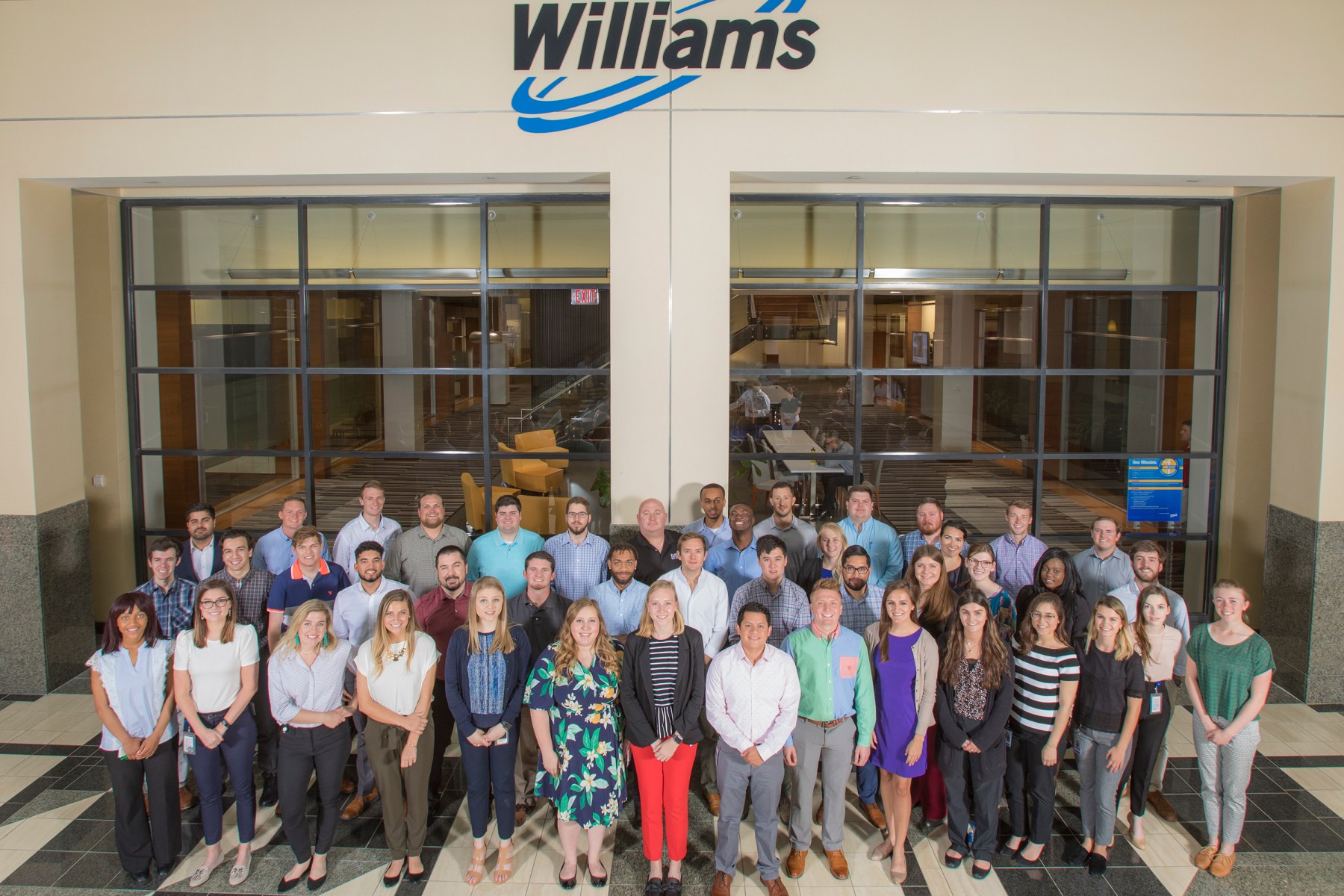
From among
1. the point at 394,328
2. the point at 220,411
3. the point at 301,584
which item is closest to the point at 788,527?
the point at 301,584

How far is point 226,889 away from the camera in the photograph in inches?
201

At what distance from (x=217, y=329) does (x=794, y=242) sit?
5314 millimetres

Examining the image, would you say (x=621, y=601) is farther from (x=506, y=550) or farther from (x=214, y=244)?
(x=214, y=244)

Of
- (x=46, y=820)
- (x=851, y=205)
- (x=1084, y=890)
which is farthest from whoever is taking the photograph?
(x=851, y=205)

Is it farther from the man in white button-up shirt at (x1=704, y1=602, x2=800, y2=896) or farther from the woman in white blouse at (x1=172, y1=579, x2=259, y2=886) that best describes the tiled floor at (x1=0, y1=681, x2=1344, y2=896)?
the woman in white blouse at (x1=172, y1=579, x2=259, y2=886)

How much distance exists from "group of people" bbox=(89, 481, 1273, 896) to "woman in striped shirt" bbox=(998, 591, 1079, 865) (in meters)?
0.01

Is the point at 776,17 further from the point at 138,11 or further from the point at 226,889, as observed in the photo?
the point at 226,889

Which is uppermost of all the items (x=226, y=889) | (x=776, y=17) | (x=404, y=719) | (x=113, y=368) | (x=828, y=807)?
(x=776, y=17)

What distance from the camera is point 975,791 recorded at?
5.23 meters

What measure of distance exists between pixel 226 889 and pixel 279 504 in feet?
14.1

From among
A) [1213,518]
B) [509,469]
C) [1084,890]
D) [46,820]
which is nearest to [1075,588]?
[1084,890]

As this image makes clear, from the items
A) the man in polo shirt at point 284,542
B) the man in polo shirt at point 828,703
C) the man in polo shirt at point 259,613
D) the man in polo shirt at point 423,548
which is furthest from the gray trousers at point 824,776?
the man in polo shirt at point 284,542

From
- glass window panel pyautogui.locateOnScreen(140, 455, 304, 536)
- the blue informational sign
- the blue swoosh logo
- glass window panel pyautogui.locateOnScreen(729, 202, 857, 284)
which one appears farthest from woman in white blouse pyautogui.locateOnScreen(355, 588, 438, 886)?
the blue informational sign

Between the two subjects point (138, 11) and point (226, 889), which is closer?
point (226, 889)
